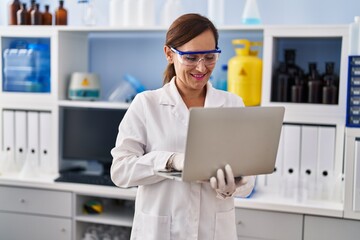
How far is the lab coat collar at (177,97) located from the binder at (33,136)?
5.15 feet

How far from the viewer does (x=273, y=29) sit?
2.63 meters

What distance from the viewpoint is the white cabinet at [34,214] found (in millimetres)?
2920

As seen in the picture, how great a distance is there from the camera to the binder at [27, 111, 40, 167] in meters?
3.09

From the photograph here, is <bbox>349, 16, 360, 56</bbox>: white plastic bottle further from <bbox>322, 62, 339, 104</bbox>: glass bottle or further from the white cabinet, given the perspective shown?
the white cabinet

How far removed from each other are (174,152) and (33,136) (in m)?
1.71

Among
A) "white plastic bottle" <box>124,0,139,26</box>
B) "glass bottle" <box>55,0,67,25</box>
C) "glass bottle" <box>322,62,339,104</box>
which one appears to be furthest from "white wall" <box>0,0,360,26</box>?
"glass bottle" <box>55,0,67,25</box>

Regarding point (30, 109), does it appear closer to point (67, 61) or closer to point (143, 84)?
point (67, 61)

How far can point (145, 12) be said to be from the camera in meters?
2.93

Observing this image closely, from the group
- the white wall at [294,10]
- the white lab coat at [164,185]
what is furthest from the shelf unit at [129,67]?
the white lab coat at [164,185]

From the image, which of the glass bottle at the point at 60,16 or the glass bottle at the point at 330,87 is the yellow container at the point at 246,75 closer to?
the glass bottle at the point at 330,87

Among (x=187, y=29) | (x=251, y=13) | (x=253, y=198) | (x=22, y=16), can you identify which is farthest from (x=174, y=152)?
(x=22, y=16)

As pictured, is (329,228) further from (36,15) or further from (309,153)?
(36,15)

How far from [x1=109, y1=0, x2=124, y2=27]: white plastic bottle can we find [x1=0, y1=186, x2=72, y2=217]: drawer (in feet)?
3.19

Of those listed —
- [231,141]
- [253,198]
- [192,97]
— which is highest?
[192,97]
